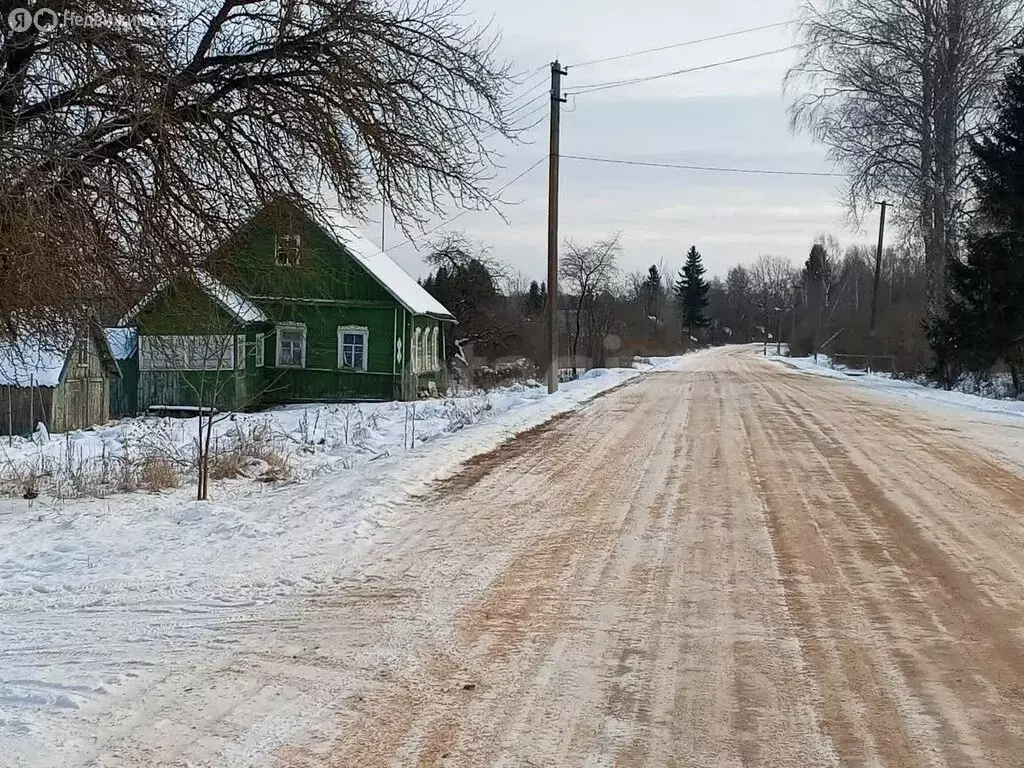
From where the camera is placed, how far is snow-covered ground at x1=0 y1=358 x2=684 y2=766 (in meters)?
3.89

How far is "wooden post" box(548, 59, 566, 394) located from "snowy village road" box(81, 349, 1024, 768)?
1451 centimetres

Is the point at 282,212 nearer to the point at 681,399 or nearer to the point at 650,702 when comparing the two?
the point at 650,702

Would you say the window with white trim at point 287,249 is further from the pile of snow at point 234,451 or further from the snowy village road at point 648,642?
the snowy village road at point 648,642

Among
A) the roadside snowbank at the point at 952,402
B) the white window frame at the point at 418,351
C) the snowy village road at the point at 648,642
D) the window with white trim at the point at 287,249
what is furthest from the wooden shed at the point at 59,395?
the roadside snowbank at the point at 952,402

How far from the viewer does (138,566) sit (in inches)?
231

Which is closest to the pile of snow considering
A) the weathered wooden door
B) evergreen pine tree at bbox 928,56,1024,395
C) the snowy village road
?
the snowy village road

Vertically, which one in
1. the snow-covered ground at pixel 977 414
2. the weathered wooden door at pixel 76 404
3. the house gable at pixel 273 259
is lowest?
the weathered wooden door at pixel 76 404

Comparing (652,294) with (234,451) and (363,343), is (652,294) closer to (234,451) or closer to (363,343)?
(363,343)

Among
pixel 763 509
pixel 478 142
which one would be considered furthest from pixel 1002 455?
pixel 478 142

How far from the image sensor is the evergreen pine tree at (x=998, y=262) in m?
22.5

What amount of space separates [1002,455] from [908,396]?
1292 centimetres

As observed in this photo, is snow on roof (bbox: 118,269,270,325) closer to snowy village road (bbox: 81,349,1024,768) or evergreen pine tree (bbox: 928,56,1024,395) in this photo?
snowy village road (bbox: 81,349,1024,768)

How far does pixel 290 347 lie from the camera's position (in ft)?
107

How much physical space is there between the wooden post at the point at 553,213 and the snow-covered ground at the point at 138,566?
1236 centimetres
